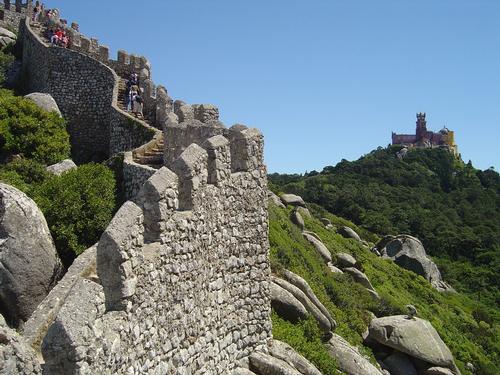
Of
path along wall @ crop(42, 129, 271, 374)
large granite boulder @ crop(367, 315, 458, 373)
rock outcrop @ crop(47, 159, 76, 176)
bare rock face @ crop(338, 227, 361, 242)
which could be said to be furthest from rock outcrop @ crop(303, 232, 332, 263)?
path along wall @ crop(42, 129, 271, 374)

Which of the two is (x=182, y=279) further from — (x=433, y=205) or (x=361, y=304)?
(x=433, y=205)

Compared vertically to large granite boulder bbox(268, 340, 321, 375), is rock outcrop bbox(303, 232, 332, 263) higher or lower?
higher

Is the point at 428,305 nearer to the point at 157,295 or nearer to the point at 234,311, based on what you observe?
the point at 234,311

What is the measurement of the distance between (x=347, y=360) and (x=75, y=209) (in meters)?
8.25

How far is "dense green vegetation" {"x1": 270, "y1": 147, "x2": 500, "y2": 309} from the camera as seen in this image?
5856 centimetres

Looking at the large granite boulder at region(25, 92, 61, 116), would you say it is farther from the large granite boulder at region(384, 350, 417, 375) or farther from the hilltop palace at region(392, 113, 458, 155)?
the hilltop palace at region(392, 113, 458, 155)

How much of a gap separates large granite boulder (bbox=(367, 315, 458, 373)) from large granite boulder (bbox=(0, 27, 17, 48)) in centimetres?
2771

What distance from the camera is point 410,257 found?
46531 mm

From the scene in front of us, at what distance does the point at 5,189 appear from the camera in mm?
12727

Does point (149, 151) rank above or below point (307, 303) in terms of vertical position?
above

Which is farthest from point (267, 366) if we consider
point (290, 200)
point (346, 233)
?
point (346, 233)

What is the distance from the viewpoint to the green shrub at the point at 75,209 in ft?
49.2

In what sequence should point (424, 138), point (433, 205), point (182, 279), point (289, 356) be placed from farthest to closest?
point (424, 138), point (433, 205), point (289, 356), point (182, 279)

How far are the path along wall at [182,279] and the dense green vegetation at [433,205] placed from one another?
43.1 m
